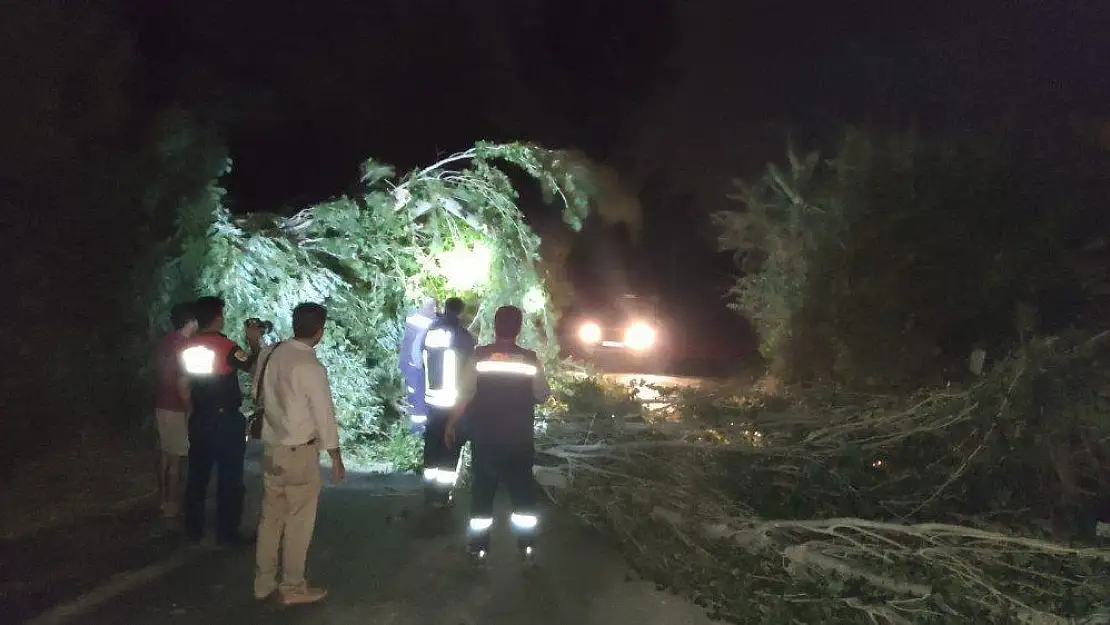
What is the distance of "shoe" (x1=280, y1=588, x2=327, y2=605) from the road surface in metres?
0.05

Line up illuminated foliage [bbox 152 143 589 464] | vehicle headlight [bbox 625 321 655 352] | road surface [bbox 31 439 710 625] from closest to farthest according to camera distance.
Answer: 1. road surface [bbox 31 439 710 625]
2. illuminated foliage [bbox 152 143 589 464]
3. vehicle headlight [bbox 625 321 655 352]

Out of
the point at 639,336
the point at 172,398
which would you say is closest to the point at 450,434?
the point at 172,398

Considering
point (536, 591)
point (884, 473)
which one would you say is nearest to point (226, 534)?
point (536, 591)

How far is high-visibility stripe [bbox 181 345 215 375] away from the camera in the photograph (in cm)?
531

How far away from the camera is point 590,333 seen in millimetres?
15688

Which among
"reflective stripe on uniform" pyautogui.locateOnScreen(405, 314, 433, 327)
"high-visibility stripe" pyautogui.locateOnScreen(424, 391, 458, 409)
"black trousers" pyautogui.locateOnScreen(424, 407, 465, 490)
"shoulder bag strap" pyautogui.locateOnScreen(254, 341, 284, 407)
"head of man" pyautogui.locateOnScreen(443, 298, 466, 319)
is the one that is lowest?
→ "black trousers" pyautogui.locateOnScreen(424, 407, 465, 490)

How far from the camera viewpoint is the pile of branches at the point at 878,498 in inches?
174

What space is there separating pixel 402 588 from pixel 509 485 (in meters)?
0.90

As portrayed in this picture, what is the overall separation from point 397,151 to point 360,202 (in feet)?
8.29

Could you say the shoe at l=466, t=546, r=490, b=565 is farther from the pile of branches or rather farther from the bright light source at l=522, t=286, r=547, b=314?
the bright light source at l=522, t=286, r=547, b=314

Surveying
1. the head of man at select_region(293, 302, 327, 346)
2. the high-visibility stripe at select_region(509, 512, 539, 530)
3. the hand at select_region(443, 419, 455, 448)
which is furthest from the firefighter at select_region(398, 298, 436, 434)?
the head of man at select_region(293, 302, 327, 346)

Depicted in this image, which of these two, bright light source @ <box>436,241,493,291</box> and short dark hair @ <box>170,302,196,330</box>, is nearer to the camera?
short dark hair @ <box>170,302,196,330</box>

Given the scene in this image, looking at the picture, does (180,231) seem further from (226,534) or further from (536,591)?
(536,591)

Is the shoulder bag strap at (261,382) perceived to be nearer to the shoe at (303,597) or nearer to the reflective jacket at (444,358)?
the shoe at (303,597)
